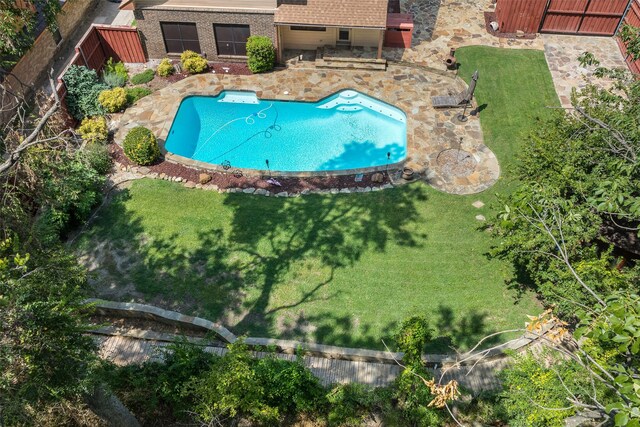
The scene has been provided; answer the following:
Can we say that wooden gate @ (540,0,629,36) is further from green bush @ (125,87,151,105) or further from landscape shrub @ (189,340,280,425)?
landscape shrub @ (189,340,280,425)

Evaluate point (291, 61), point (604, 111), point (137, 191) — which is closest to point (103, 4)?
point (291, 61)

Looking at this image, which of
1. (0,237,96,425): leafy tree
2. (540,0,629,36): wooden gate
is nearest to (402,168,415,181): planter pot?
(0,237,96,425): leafy tree

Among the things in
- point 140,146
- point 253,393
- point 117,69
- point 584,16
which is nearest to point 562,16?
point 584,16

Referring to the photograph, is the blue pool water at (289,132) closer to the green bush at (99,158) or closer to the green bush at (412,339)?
the green bush at (99,158)

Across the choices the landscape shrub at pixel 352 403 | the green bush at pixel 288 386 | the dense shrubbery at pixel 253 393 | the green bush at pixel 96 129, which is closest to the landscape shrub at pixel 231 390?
the dense shrubbery at pixel 253 393

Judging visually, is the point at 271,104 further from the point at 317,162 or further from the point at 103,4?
the point at 103,4
